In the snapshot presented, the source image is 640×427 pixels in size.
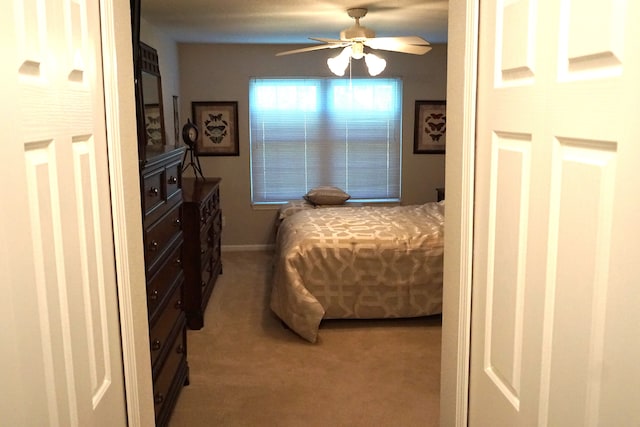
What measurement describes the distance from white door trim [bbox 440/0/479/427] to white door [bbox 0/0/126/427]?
898 mm

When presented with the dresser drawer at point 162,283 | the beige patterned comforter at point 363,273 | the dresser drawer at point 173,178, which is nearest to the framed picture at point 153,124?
the dresser drawer at point 173,178

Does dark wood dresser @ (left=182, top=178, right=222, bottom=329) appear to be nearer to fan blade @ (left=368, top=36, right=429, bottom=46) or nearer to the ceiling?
the ceiling

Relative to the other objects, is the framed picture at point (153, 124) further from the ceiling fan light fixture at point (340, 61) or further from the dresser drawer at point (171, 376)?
the ceiling fan light fixture at point (340, 61)

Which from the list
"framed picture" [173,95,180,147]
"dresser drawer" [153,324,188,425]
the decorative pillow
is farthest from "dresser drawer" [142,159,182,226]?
the decorative pillow

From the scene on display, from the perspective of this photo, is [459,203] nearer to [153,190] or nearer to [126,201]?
[126,201]

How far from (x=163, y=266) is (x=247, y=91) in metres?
3.93

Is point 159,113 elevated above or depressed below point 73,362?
above

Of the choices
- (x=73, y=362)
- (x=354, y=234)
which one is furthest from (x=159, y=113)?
(x=73, y=362)

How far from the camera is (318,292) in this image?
405 cm

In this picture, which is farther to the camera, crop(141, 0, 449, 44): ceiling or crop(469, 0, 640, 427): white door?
crop(141, 0, 449, 44): ceiling

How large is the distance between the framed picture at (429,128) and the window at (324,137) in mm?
204

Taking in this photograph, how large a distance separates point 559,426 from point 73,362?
0.95 metres

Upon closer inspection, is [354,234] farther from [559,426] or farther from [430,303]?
[559,426]

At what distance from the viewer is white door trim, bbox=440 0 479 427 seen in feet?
4.76
